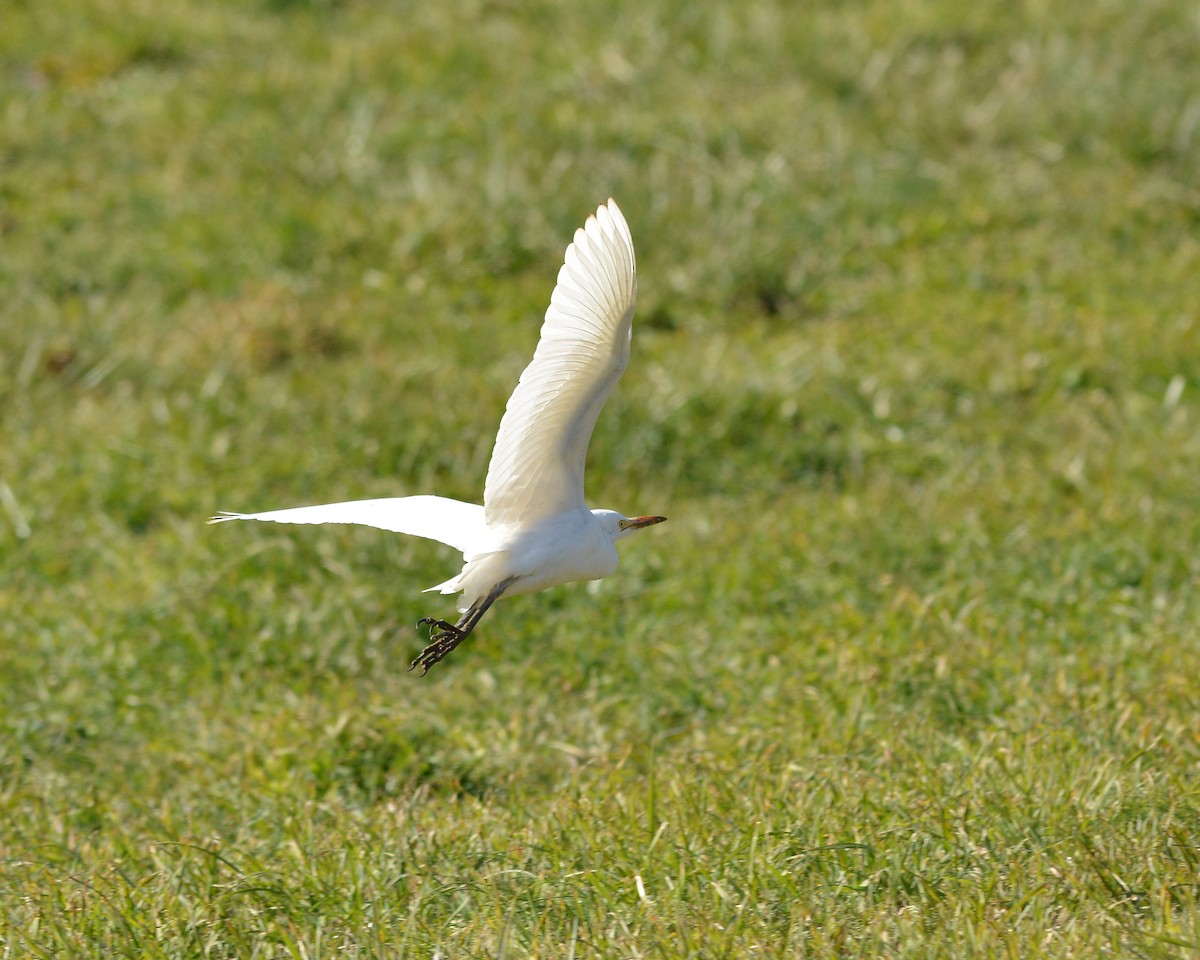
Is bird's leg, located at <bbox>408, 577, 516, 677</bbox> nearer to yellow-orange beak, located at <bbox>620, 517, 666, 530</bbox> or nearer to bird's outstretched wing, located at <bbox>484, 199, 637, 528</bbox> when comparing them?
bird's outstretched wing, located at <bbox>484, 199, 637, 528</bbox>

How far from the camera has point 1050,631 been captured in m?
4.91

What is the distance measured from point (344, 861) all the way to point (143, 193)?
5421 millimetres

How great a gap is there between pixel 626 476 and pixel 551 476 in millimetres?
2617

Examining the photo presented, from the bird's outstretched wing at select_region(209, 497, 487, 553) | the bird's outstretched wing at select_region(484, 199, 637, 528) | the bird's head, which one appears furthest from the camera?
the bird's head

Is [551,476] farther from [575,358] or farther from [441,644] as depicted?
[441,644]

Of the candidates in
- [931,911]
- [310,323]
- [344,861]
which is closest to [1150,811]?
[931,911]

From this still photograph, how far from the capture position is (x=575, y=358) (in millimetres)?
3420

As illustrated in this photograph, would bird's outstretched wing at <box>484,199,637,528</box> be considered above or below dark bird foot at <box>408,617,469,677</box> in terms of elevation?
above

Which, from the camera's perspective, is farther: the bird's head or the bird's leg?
the bird's head

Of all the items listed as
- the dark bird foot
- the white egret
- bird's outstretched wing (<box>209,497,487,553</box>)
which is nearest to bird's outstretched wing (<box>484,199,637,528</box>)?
the white egret

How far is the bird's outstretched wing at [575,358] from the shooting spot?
131 inches

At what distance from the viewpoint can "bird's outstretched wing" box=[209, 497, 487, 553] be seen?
3725mm

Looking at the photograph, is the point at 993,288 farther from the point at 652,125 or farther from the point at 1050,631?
the point at 1050,631

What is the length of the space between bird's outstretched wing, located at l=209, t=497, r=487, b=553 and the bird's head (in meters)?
0.31
